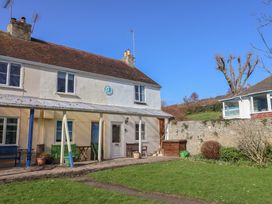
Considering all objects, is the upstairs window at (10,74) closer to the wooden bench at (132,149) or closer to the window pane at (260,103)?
the wooden bench at (132,149)

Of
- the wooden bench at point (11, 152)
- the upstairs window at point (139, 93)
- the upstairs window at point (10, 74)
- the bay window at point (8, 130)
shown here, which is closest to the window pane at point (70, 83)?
the upstairs window at point (10, 74)

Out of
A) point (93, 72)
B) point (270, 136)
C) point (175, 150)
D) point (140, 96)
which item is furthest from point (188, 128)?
point (93, 72)

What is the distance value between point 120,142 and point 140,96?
4458mm

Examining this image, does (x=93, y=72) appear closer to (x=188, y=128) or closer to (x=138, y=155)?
(x=138, y=155)

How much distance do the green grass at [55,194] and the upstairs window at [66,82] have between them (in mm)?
7913

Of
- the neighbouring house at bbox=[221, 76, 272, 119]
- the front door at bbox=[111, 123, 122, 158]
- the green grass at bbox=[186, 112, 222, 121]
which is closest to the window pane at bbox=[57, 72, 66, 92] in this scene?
the front door at bbox=[111, 123, 122, 158]

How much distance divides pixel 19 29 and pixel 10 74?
15.3 feet

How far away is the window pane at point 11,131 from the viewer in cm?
1432

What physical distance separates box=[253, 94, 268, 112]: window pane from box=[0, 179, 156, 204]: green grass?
25.2m

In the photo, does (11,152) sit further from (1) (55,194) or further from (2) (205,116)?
(2) (205,116)

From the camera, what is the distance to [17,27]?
1745 centimetres

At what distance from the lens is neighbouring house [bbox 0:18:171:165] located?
14406mm

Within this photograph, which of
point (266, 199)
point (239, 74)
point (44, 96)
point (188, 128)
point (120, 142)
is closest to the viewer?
point (266, 199)

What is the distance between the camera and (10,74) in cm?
1450
